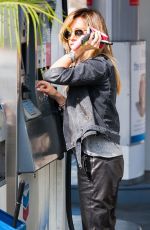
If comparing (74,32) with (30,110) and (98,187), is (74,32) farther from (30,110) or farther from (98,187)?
(98,187)

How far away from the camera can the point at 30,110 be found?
13.7ft

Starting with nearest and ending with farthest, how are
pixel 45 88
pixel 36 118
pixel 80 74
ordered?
pixel 80 74 < pixel 36 118 < pixel 45 88

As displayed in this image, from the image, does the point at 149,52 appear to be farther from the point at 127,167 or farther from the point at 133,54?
the point at 127,167

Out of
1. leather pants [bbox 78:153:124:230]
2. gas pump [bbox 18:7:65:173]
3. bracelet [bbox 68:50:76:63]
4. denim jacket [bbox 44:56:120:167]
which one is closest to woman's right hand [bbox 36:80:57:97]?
gas pump [bbox 18:7:65:173]

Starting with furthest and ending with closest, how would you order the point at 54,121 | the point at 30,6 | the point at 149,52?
the point at 149,52 → the point at 54,121 → the point at 30,6

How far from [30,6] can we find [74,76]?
1.08 metres

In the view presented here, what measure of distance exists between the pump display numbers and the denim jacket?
0.17 metres

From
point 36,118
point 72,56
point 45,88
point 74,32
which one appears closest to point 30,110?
point 36,118

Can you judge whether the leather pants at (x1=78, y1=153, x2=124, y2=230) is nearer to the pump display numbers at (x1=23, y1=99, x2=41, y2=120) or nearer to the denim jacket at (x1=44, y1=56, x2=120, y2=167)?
the denim jacket at (x1=44, y1=56, x2=120, y2=167)

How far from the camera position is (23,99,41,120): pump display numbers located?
13.4 feet

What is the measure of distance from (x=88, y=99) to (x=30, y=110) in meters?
0.34

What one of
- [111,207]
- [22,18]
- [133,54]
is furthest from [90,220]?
[133,54]

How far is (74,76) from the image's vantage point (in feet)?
13.5

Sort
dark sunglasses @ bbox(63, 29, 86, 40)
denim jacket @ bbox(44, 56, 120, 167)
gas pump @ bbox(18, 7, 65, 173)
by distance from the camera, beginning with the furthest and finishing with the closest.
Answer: dark sunglasses @ bbox(63, 29, 86, 40)
denim jacket @ bbox(44, 56, 120, 167)
gas pump @ bbox(18, 7, 65, 173)
